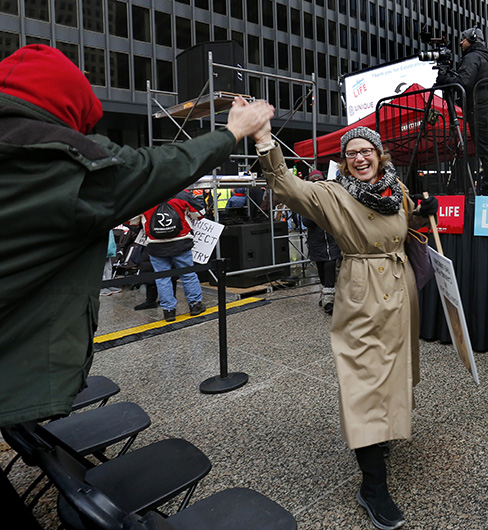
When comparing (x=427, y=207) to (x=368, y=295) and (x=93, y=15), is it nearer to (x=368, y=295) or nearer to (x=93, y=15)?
(x=368, y=295)

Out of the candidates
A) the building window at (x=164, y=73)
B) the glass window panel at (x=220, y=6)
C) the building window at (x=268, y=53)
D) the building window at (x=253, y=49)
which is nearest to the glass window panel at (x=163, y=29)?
the building window at (x=164, y=73)

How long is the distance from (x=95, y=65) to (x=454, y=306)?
28618 mm

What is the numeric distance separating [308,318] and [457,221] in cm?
229

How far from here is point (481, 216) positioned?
4578 mm

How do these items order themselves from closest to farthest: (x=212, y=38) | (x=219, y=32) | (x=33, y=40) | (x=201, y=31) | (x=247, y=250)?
(x=247, y=250) < (x=33, y=40) < (x=201, y=31) < (x=212, y=38) < (x=219, y=32)

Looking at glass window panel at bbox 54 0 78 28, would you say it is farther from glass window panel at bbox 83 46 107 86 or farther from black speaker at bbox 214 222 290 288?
black speaker at bbox 214 222 290 288

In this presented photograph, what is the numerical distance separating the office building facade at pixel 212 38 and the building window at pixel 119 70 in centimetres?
6

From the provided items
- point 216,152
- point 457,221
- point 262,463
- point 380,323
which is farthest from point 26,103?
point 457,221

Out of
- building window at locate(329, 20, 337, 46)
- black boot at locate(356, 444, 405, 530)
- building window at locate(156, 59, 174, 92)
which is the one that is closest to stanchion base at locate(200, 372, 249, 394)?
black boot at locate(356, 444, 405, 530)

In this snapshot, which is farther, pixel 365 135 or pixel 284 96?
pixel 284 96

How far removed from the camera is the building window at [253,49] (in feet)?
110

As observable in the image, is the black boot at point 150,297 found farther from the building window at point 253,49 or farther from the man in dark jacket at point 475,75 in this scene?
the building window at point 253,49

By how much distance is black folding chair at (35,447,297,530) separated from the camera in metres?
1.14

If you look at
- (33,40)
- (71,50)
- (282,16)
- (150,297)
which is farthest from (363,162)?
A: (282,16)
